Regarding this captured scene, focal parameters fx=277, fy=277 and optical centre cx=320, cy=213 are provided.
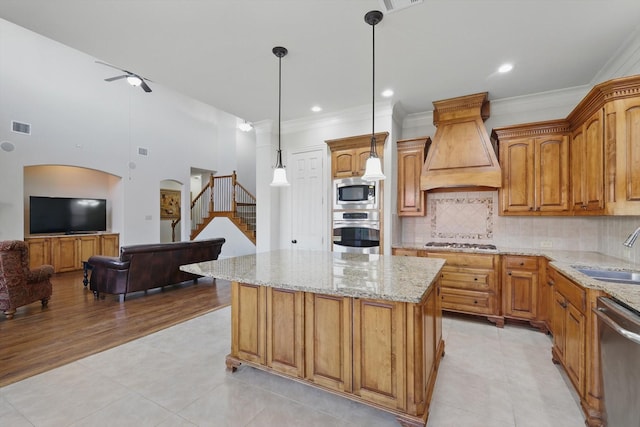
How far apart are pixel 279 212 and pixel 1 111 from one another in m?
5.93

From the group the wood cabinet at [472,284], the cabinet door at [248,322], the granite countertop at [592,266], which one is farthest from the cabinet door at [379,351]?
the wood cabinet at [472,284]

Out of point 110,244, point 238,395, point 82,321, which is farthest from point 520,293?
point 110,244

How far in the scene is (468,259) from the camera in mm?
3479

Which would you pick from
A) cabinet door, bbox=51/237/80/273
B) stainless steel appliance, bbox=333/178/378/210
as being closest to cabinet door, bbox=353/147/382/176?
stainless steel appliance, bbox=333/178/378/210

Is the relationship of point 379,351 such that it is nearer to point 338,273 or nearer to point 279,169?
point 338,273

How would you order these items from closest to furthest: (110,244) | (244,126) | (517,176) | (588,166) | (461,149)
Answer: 1. (588,166)
2. (517,176)
3. (461,149)
4. (110,244)
5. (244,126)

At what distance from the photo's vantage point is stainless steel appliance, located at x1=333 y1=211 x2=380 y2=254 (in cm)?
398

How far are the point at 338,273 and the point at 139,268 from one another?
398 cm

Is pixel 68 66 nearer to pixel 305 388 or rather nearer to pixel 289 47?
pixel 289 47

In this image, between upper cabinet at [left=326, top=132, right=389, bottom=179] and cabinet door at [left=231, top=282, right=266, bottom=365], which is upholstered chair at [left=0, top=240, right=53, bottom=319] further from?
upper cabinet at [left=326, top=132, right=389, bottom=179]

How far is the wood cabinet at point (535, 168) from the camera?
3.29 m

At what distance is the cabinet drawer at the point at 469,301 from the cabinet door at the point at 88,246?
7.98 m

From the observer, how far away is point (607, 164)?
2.44 metres

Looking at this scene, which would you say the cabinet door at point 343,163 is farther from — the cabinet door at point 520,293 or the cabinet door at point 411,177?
the cabinet door at point 520,293
